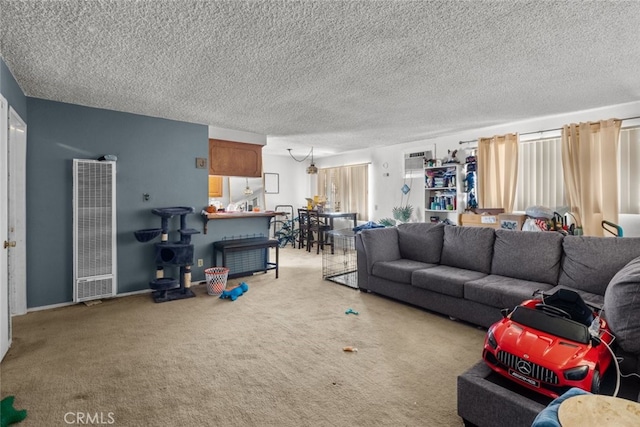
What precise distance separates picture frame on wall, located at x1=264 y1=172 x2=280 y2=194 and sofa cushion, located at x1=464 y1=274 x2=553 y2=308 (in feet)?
19.6

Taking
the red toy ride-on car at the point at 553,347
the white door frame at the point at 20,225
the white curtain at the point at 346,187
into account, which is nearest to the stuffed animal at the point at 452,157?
the white curtain at the point at 346,187

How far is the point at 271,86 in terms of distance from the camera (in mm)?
3188

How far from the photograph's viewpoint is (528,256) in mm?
3043

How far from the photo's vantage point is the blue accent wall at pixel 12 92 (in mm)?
2496

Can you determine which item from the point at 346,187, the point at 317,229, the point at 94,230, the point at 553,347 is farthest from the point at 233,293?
the point at 346,187

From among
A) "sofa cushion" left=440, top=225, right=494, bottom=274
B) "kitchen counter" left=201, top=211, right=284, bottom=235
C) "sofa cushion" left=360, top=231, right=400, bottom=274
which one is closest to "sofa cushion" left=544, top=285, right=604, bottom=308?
"sofa cushion" left=440, top=225, right=494, bottom=274

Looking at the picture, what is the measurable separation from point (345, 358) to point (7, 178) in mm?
3012

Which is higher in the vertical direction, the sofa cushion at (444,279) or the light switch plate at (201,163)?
the light switch plate at (201,163)

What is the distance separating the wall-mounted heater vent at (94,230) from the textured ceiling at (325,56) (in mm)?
840

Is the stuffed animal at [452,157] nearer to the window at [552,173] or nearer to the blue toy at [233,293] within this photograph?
the window at [552,173]

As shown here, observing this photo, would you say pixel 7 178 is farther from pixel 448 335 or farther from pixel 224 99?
pixel 448 335

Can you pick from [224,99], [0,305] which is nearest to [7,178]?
[0,305]

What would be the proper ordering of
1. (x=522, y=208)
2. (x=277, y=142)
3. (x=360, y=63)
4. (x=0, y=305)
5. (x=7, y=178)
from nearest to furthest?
1. (x=0, y=305)
2. (x=7, y=178)
3. (x=360, y=63)
4. (x=522, y=208)
5. (x=277, y=142)

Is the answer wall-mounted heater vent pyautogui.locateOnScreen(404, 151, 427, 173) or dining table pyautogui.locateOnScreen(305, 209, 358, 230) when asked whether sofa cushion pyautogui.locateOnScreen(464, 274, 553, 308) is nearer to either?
wall-mounted heater vent pyautogui.locateOnScreen(404, 151, 427, 173)
